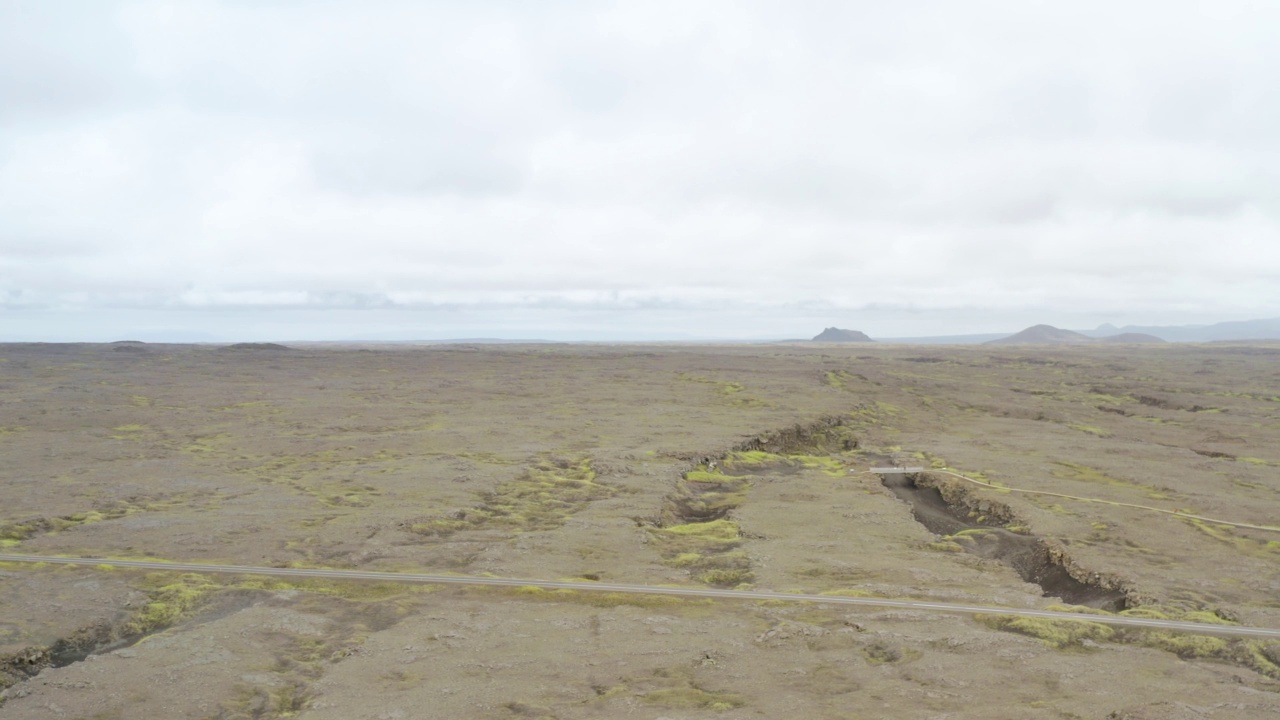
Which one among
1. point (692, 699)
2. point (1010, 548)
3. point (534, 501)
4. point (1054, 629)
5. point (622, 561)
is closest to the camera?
point (692, 699)

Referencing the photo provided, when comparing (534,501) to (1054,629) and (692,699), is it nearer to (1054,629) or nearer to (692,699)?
(692,699)

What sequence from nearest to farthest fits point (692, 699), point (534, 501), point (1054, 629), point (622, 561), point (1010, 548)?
point (692, 699), point (1054, 629), point (622, 561), point (1010, 548), point (534, 501)

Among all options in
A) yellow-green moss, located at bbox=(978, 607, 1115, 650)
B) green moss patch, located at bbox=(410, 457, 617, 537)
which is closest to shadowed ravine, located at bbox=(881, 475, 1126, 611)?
yellow-green moss, located at bbox=(978, 607, 1115, 650)

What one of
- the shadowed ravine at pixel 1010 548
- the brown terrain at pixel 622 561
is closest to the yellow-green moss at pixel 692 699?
the brown terrain at pixel 622 561

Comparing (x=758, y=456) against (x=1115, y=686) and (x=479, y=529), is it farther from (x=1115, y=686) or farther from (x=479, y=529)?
(x=1115, y=686)

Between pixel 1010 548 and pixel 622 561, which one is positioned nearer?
pixel 622 561

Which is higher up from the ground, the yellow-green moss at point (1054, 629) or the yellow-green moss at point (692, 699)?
the yellow-green moss at point (692, 699)

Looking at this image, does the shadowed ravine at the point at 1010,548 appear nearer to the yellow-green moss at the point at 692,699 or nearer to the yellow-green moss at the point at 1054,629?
the yellow-green moss at the point at 1054,629

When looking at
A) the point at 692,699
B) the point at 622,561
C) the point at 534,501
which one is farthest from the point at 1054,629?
the point at 534,501
